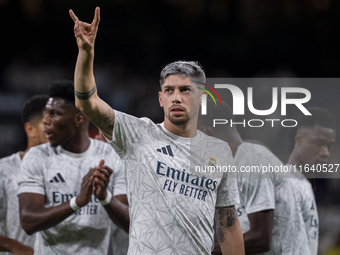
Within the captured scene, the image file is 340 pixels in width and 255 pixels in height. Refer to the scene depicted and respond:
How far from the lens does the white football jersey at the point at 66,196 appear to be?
356 centimetres

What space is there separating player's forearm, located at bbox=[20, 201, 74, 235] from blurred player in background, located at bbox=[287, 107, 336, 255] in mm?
2207

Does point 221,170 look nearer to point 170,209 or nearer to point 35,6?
point 170,209

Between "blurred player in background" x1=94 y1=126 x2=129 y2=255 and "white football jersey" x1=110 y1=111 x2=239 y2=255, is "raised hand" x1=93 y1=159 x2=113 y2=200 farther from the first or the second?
"blurred player in background" x1=94 y1=126 x2=129 y2=255

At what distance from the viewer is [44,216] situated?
3.36 meters

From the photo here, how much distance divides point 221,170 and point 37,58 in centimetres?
551

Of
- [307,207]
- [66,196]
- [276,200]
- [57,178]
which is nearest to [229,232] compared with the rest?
[276,200]

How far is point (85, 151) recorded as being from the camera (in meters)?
3.89

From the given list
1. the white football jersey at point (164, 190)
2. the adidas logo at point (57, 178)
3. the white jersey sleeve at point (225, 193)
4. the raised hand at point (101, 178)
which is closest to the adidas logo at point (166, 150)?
the white football jersey at point (164, 190)

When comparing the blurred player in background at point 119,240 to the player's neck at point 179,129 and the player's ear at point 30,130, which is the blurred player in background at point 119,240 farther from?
the player's neck at point 179,129

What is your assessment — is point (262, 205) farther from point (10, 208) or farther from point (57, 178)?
point (10, 208)

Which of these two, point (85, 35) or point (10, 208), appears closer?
point (85, 35)

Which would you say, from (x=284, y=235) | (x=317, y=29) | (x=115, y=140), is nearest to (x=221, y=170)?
(x=115, y=140)

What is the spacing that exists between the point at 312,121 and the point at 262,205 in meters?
1.36

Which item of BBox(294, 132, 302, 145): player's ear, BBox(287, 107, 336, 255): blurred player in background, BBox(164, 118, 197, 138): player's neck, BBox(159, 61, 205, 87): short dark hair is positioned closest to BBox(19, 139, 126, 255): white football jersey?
BBox(164, 118, 197, 138): player's neck
